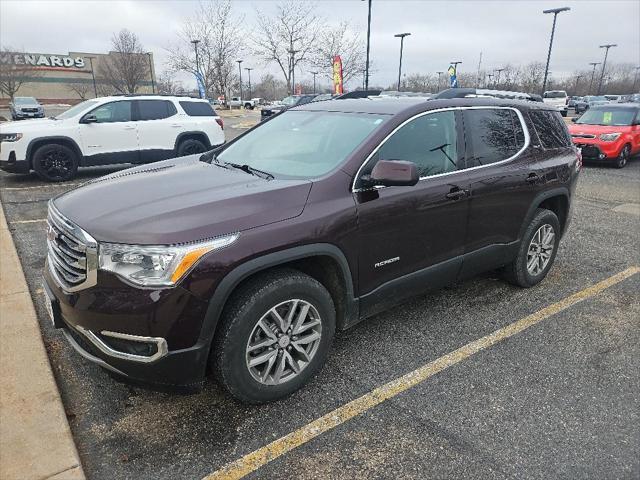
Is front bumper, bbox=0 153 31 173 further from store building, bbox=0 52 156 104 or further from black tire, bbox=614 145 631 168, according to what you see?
store building, bbox=0 52 156 104

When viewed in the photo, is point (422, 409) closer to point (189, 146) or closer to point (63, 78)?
point (189, 146)

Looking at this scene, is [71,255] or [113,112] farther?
[113,112]

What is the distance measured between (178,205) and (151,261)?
399mm

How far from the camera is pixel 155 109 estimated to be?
403 inches

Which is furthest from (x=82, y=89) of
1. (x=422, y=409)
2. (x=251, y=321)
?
(x=422, y=409)

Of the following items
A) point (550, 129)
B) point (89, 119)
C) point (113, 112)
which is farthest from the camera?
point (113, 112)

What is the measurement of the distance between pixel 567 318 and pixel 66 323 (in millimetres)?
3777

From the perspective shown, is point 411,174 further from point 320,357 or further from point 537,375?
point 537,375

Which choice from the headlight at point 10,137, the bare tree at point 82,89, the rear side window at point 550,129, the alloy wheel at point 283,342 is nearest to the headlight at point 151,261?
the alloy wheel at point 283,342

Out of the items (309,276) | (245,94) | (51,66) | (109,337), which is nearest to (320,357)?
(309,276)

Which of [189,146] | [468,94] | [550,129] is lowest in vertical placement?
[189,146]

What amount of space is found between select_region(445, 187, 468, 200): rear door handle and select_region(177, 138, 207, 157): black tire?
8.20 meters

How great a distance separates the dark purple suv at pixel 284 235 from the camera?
2311 mm

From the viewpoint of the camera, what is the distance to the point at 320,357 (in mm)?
2926
